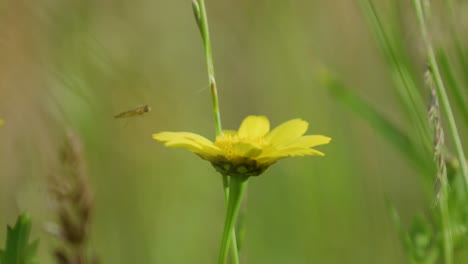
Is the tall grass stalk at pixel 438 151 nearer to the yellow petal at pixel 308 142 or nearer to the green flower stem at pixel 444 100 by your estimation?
the green flower stem at pixel 444 100

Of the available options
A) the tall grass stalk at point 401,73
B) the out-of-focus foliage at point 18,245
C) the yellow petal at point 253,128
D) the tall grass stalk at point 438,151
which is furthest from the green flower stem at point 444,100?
the out-of-focus foliage at point 18,245

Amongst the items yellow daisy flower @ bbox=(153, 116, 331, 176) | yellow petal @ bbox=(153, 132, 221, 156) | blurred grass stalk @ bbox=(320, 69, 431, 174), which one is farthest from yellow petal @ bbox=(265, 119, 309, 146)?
blurred grass stalk @ bbox=(320, 69, 431, 174)

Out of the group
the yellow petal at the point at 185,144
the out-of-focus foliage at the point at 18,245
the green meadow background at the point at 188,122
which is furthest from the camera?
the green meadow background at the point at 188,122

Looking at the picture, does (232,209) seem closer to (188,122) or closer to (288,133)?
(288,133)

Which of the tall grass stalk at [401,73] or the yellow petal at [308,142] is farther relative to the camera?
the tall grass stalk at [401,73]

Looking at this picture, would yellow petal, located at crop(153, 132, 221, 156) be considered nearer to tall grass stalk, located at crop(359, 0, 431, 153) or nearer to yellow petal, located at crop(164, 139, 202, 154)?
yellow petal, located at crop(164, 139, 202, 154)
